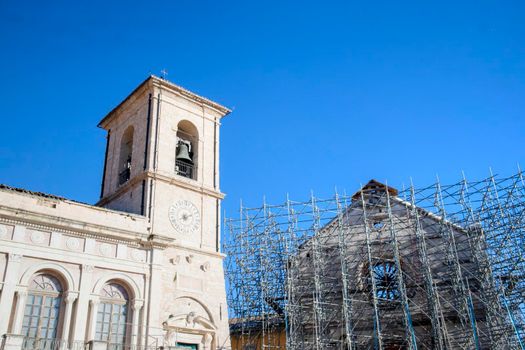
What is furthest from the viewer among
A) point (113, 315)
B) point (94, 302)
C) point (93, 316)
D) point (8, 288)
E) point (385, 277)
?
point (385, 277)

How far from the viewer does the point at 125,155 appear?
20.8m

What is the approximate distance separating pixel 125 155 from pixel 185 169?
2.60 m

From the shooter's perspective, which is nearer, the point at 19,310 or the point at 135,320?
the point at 19,310

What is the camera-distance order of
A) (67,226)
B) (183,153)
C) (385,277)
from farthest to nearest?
1. (385,277)
2. (183,153)
3. (67,226)

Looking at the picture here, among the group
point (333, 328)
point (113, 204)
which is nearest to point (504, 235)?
point (333, 328)

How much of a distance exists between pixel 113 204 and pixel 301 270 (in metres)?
8.63

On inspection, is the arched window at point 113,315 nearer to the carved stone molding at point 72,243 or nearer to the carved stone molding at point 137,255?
the carved stone molding at point 137,255

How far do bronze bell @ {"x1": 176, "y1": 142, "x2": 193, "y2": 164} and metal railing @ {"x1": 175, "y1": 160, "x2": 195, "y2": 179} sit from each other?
0.14 meters

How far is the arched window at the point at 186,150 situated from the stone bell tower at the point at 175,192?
35mm

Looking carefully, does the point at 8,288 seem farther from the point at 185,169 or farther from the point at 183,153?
the point at 183,153

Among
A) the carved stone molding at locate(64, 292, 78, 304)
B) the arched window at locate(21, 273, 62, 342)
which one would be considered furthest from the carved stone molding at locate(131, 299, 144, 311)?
the arched window at locate(21, 273, 62, 342)

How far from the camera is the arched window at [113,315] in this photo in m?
15.2

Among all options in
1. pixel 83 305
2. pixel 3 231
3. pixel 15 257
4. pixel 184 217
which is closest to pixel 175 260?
pixel 184 217

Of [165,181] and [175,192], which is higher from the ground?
[165,181]
